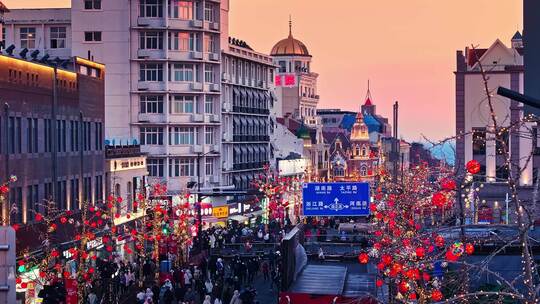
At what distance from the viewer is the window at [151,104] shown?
301 ft

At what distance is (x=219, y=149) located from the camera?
320 feet

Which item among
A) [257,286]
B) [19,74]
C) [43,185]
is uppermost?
[19,74]

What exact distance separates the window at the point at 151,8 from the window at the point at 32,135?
40997 millimetres

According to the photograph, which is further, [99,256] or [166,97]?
[166,97]

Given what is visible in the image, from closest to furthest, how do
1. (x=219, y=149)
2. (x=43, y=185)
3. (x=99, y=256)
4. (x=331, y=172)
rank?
(x=43, y=185), (x=99, y=256), (x=219, y=149), (x=331, y=172)

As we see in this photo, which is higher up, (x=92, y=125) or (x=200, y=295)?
(x=92, y=125)

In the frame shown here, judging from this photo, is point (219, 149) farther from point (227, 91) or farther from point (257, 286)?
point (257, 286)

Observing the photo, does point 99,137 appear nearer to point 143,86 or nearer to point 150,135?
point 143,86

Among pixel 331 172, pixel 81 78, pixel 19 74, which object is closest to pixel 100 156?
pixel 81 78

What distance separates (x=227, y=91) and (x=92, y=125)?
3864 centimetres

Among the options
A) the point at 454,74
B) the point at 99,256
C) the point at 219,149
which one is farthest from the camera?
the point at 219,149

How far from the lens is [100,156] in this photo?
63.9 metres

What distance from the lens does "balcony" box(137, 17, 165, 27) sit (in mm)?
90125

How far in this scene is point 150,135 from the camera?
92.4m
